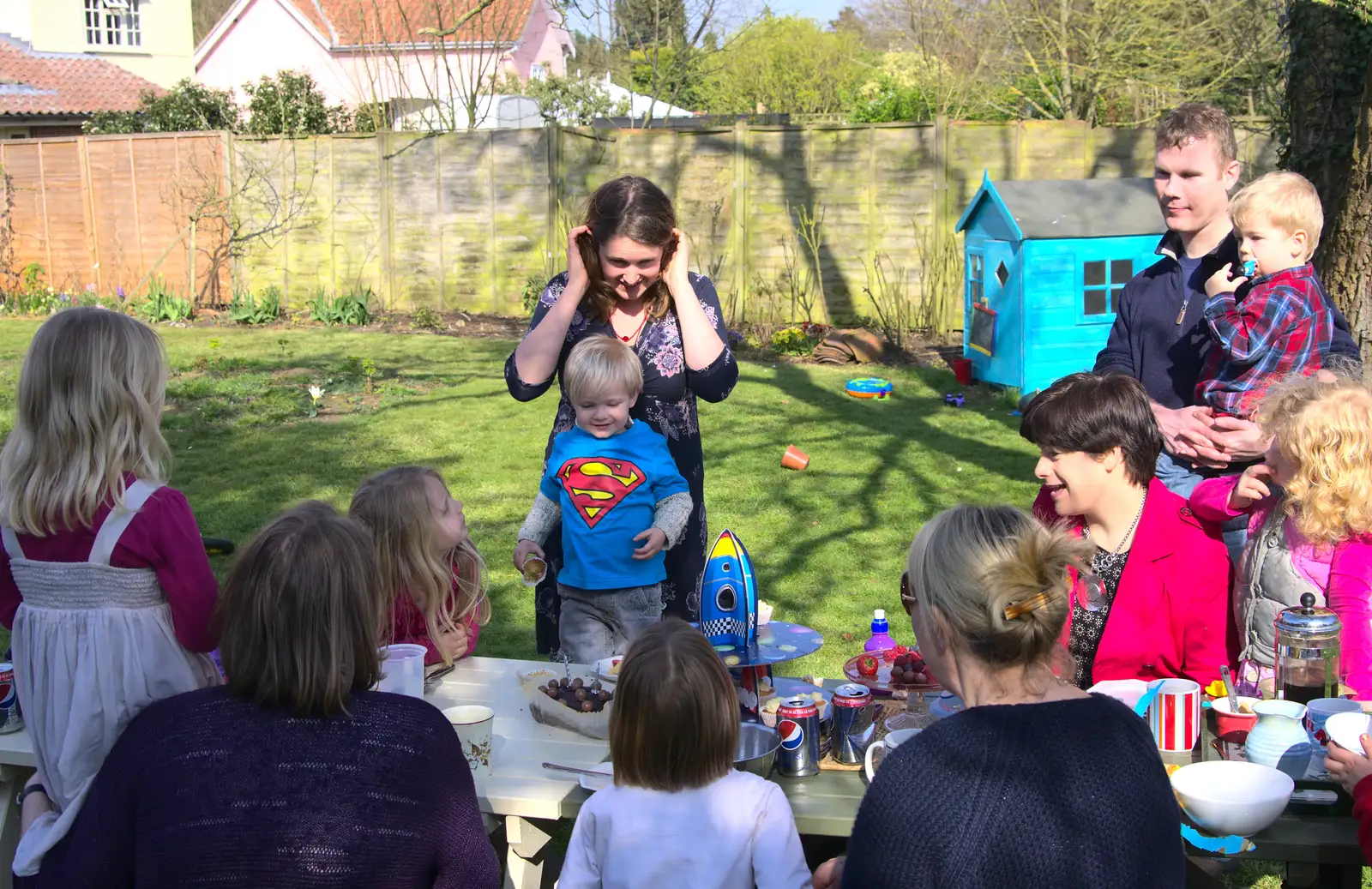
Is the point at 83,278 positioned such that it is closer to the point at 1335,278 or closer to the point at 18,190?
the point at 18,190

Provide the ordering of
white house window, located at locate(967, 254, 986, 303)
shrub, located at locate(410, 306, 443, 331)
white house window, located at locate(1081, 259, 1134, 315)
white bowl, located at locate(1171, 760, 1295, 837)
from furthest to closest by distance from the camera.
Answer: shrub, located at locate(410, 306, 443, 331) < white house window, located at locate(967, 254, 986, 303) < white house window, located at locate(1081, 259, 1134, 315) < white bowl, located at locate(1171, 760, 1295, 837)

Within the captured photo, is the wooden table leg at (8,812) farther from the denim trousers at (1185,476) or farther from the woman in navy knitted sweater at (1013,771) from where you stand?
the denim trousers at (1185,476)

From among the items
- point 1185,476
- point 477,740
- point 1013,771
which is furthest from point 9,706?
point 1185,476

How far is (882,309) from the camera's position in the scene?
1258cm

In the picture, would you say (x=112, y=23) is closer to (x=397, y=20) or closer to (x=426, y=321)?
(x=397, y=20)

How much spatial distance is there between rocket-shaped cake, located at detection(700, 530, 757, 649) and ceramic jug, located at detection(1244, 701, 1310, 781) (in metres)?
1.03

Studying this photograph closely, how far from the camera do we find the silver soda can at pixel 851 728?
8.05 ft

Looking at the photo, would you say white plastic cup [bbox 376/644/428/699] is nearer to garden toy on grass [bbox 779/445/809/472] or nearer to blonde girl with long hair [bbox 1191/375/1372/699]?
blonde girl with long hair [bbox 1191/375/1372/699]

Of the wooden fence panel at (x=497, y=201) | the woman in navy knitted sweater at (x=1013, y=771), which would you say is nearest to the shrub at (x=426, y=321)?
the wooden fence panel at (x=497, y=201)

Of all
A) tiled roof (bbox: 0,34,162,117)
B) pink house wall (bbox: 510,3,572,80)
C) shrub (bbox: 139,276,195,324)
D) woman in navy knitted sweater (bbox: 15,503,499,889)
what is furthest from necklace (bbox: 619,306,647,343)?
pink house wall (bbox: 510,3,572,80)

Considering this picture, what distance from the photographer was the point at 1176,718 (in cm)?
242

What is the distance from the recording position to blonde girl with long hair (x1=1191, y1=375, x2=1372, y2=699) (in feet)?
8.64

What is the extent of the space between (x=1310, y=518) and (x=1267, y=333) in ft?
2.56

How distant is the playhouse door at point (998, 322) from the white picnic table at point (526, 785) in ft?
24.2
